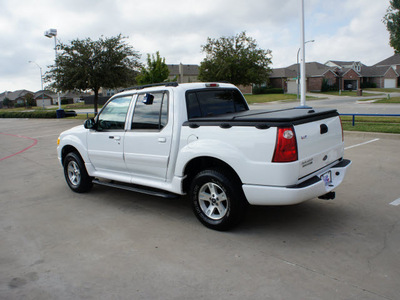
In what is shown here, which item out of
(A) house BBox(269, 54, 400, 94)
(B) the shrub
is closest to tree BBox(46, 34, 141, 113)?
(A) house BBox(269, 54, 400, 94)

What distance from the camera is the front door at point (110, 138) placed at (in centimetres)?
554

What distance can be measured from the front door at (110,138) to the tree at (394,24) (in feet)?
126

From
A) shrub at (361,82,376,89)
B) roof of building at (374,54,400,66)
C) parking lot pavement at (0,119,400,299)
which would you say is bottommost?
parking lot pavement at (0,119,400,299)

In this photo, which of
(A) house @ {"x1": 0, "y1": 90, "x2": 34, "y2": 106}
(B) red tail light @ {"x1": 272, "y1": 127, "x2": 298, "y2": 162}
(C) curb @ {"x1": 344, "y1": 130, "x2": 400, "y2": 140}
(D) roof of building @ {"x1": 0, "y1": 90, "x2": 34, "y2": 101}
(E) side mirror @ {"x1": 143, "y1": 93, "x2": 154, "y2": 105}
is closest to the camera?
(B) red tail light @ {"x1": 272, "y1": 127, "x2": 298, "y2": 162}

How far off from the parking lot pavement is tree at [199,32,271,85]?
45625mm

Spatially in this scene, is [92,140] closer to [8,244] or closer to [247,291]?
[8,244]

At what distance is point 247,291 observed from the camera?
314cm

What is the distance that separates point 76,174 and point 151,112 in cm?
237

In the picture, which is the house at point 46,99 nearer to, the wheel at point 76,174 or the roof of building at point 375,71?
the roof of building at point 375,71

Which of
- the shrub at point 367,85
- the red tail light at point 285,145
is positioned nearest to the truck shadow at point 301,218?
the red tail light at point 285,145

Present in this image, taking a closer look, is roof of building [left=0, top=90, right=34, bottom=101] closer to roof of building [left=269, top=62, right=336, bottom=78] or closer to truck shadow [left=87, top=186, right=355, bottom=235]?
roof of building [left=269, top=62, right=336, bottom=78]

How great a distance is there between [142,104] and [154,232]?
73.9 inches

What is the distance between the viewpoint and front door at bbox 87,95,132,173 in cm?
554

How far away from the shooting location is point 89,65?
26766 mm
